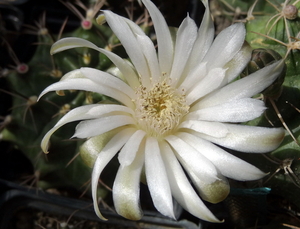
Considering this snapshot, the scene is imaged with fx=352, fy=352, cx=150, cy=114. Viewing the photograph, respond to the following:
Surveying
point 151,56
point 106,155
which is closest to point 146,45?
point 151,56

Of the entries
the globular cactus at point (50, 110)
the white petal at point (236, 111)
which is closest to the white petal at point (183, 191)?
the white petal at point (236, 111)

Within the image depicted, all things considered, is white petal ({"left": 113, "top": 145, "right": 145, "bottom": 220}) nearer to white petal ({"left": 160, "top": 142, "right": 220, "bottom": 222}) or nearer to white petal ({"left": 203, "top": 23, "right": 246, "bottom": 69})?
white petal ({"left": 160, "top": 142, "right": 220, "bottom": 222})

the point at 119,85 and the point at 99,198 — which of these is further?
the point at 99,198

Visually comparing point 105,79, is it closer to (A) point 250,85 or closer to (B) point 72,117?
(B) point 72,117

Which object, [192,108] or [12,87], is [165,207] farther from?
[12,87]

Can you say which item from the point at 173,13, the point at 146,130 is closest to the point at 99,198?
the point at 146,130

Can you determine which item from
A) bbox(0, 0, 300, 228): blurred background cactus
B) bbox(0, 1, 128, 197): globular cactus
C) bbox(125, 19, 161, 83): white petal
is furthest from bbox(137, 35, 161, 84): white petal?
bbox(0, 1, 128, 197): globular cactus
